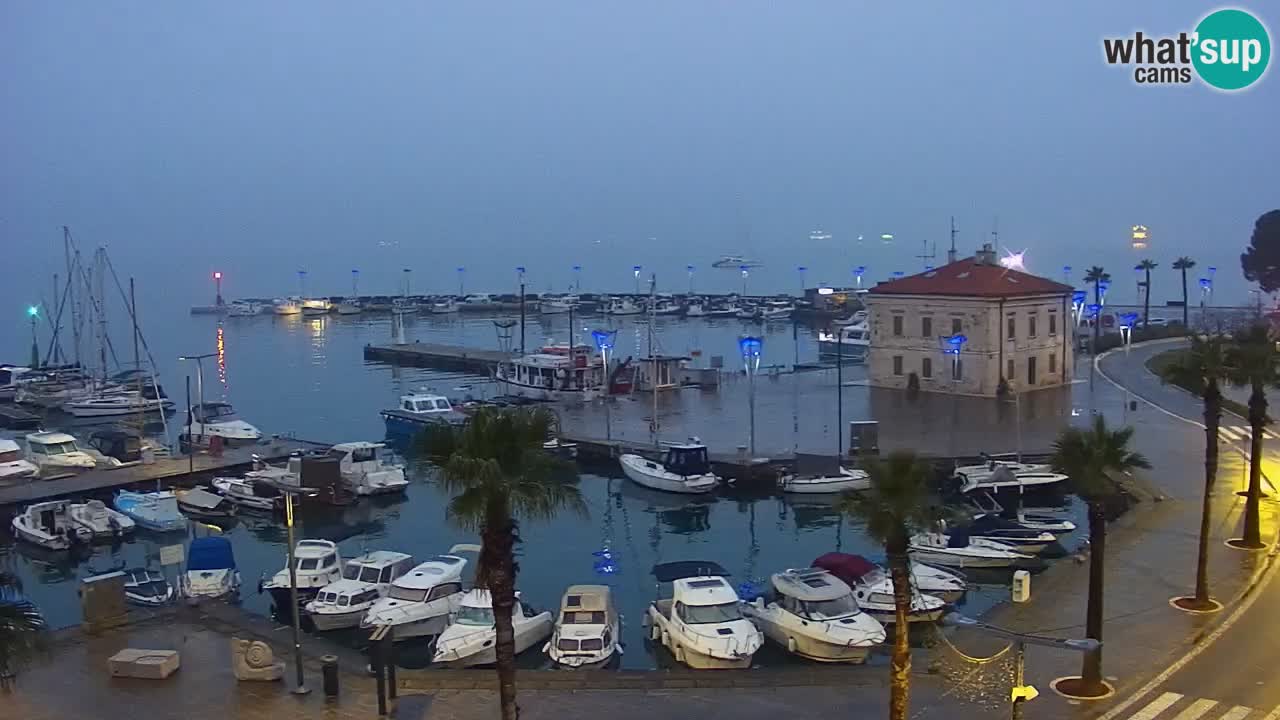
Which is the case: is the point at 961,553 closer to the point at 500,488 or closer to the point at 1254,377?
the point at 1254,377

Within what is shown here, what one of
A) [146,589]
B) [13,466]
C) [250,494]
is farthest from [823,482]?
[13,466]

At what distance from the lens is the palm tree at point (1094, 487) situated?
1542 cm

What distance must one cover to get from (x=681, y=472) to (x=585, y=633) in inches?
715

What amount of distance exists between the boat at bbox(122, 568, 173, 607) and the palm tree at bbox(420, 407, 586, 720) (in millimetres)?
14680

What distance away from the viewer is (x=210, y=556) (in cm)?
2653

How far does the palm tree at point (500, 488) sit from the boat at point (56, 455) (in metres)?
35.8

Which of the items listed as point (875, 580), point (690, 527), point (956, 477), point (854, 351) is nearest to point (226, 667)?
point (875, 580)

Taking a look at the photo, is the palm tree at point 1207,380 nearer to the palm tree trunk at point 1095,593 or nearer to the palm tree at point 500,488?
the palm tree trunk at point 1095,593

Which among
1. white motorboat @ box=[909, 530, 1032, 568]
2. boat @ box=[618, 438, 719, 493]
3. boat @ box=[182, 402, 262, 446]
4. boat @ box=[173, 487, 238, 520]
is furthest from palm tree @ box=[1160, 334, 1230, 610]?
boat @ box=[182, 402, 262, 446]

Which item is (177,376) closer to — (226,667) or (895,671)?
(226,667)

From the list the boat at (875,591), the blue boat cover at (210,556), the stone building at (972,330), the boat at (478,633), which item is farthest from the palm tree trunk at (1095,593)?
the stone building at (972,330)

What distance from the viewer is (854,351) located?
96.2m

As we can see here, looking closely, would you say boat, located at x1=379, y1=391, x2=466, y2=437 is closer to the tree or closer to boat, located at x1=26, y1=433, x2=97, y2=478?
boat, located at x1=26, y1=433, x2=97, y2=478

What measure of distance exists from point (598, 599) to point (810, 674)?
581 centimetres
